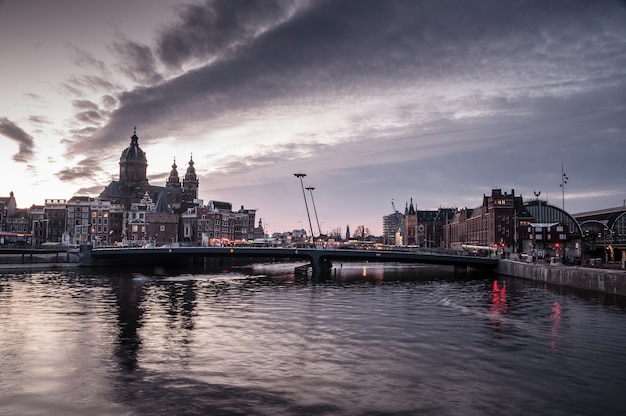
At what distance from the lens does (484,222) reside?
187 metres

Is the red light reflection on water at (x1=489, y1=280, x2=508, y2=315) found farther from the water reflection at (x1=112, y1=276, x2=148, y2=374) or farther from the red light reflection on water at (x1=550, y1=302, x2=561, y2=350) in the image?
the water reflection at (x1=112, y1=276, x2=148, y2=374)

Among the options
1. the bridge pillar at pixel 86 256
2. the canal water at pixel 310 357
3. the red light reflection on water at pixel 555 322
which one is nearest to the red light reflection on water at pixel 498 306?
the canal water at pixel 310 357

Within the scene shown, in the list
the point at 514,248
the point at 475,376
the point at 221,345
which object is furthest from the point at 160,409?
the point at 514,248

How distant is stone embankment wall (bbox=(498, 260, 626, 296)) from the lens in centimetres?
6681

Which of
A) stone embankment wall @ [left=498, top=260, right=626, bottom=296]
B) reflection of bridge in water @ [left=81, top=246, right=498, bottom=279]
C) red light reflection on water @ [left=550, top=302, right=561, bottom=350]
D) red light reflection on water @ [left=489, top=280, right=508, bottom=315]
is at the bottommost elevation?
red light reflection on water @ [left=489, top=280, right=508, bottom=315]

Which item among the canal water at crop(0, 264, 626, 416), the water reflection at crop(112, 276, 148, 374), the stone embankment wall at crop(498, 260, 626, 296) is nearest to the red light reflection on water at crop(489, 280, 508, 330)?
the canal water at crop(0, 264, 626, 416)

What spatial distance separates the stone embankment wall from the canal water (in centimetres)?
807

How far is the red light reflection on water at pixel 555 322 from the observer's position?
3731 cm

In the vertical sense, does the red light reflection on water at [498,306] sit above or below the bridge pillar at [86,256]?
below

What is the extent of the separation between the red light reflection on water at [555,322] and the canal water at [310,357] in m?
0.23

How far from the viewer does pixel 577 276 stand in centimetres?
7669

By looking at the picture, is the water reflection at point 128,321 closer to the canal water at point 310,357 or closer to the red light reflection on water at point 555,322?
the canal water at point 310,357

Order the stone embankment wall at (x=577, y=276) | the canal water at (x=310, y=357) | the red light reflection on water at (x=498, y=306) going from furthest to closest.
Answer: the stone embankment wall at (x=577, y=276)
the red light reflection on water at (x=498, y=306)
the canal water at (x=310, y=357)

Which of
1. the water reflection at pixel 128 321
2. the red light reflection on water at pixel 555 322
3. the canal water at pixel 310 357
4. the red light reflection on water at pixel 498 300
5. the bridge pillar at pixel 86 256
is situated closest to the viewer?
the canal water at pixel 310 357
